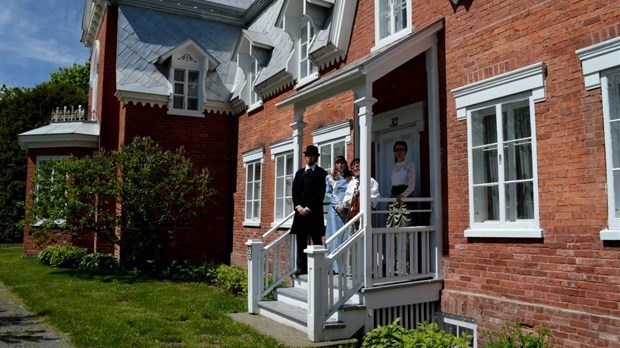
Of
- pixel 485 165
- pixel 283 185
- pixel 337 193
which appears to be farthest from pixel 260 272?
pixel 283 185

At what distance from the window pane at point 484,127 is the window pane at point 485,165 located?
12 centimetres

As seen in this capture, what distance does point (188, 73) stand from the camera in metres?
16.5

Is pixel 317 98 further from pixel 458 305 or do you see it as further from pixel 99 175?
pixel 99 175

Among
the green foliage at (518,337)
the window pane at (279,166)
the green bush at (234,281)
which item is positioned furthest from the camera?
the window pane at (279,166)

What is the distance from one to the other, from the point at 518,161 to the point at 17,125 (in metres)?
28.4

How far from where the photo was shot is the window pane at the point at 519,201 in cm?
650

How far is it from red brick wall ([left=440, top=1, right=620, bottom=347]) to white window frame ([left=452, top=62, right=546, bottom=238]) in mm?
84

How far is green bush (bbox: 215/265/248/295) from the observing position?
11266 mm

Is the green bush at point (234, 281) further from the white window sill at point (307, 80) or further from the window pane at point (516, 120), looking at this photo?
the window pane at point (516, 120)

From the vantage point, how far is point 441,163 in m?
7.75

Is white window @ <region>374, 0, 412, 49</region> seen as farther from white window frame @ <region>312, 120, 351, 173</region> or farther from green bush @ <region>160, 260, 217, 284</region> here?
green bush @ <region>160, 260, 217, 284</region>

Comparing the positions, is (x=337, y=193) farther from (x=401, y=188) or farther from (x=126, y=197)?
(x=126, y=197)

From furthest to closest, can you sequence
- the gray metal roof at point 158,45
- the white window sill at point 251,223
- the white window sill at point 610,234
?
the gray metal roof at point 158,45 < the white window sill at point 251,223 < the white window sill at point 610,234

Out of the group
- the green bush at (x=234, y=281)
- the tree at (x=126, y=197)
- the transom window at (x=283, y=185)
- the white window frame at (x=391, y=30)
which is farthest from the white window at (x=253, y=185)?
the white window frame at (x=391, y=30)
